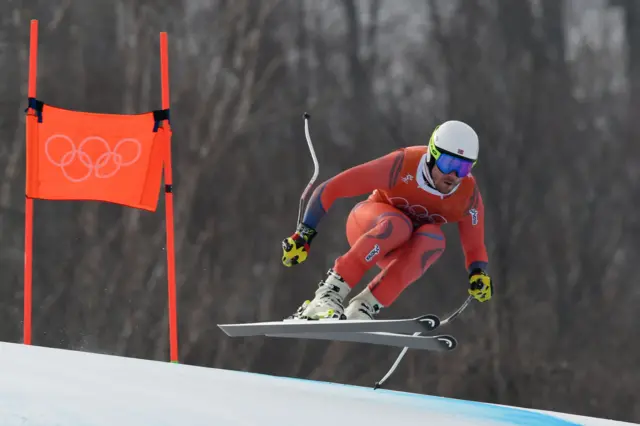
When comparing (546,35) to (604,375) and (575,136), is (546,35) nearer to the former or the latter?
(575,136)

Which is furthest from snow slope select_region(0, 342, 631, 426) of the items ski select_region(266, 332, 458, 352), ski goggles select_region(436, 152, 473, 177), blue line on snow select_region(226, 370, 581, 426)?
ski goggles select_region(436, 152, 473, 177)

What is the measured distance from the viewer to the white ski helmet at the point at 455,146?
11.8 ft

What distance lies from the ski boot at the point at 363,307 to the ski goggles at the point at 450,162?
60 cm

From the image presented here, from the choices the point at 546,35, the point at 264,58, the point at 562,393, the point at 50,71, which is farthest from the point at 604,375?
the point at 50,71

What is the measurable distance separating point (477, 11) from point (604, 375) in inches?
143

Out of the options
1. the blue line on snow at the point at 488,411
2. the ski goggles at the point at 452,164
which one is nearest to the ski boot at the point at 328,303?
the blue line on snow at the point at 488,411

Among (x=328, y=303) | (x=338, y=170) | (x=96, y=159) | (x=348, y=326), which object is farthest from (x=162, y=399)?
(x=338, y=170)

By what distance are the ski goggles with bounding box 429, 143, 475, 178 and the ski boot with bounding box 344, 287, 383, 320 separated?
0.60 meters

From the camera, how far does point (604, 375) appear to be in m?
8.27

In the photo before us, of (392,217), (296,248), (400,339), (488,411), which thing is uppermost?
(392,217)

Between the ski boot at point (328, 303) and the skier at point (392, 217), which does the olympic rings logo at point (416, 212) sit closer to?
the skier at point (392, 217)

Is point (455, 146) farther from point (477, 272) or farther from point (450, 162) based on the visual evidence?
point (477, 272)

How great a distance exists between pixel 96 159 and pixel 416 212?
187 centimetres

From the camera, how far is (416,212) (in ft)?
12.4
